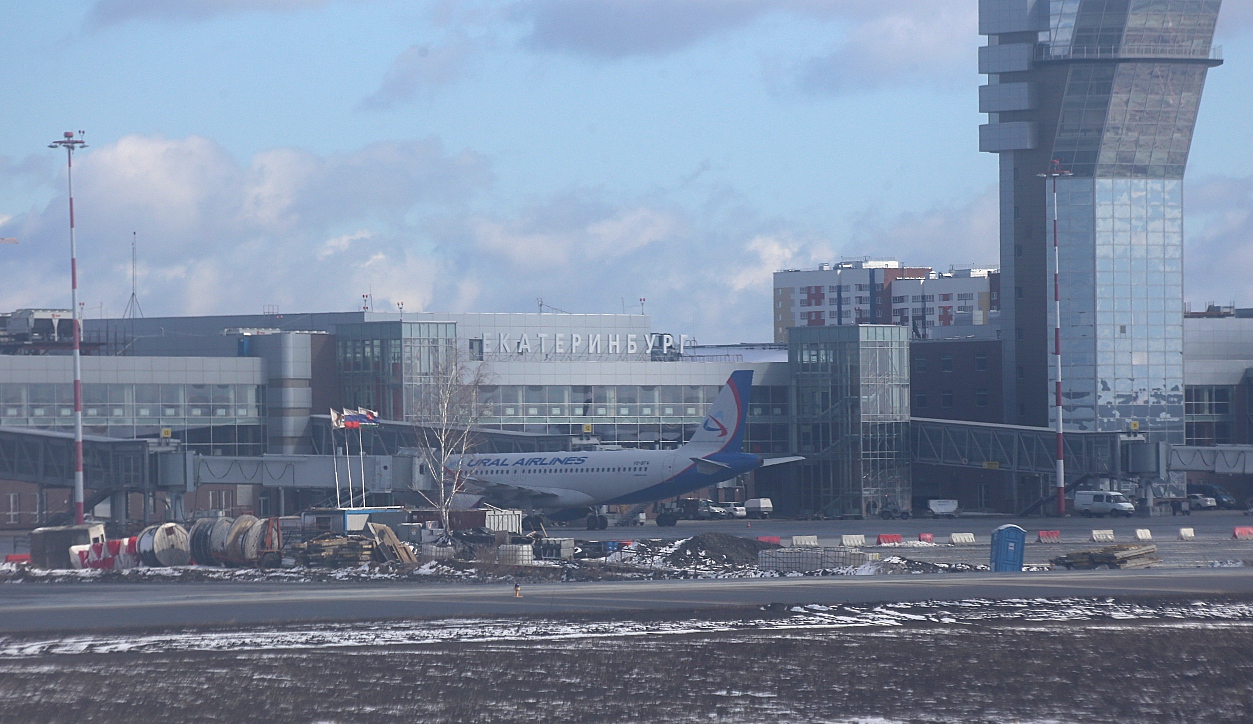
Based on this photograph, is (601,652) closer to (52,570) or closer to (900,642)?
(900,642)

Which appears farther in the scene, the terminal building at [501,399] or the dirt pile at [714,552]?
the terminal building at [501,399]

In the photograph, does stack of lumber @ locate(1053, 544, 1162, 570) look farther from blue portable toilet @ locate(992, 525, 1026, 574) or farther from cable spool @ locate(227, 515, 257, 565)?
cable spool @ locate(227, 515, 257, 565)

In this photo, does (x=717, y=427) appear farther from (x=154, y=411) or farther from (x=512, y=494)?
(x=154, y=411)

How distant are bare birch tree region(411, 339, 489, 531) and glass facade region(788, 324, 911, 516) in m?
24.5

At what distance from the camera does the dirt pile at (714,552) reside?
49.0 m

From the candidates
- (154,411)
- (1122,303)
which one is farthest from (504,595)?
(1122,303)

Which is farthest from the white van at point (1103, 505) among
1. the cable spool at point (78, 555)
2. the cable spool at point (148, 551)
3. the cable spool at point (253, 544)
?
the cable spool at point (78, 555)

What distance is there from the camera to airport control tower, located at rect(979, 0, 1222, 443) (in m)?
99.1

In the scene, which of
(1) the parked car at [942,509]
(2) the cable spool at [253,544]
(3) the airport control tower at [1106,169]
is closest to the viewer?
(2) the cable spool at [253,544]

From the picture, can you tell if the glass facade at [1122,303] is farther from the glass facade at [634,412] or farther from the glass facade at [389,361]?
the glass facade at [389,361]

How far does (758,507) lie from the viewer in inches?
3681

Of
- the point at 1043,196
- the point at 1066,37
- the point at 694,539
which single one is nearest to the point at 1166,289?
the point at 1043,196

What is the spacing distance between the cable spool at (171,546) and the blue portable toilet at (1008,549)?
28776mm

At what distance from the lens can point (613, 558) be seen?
50.3 m
